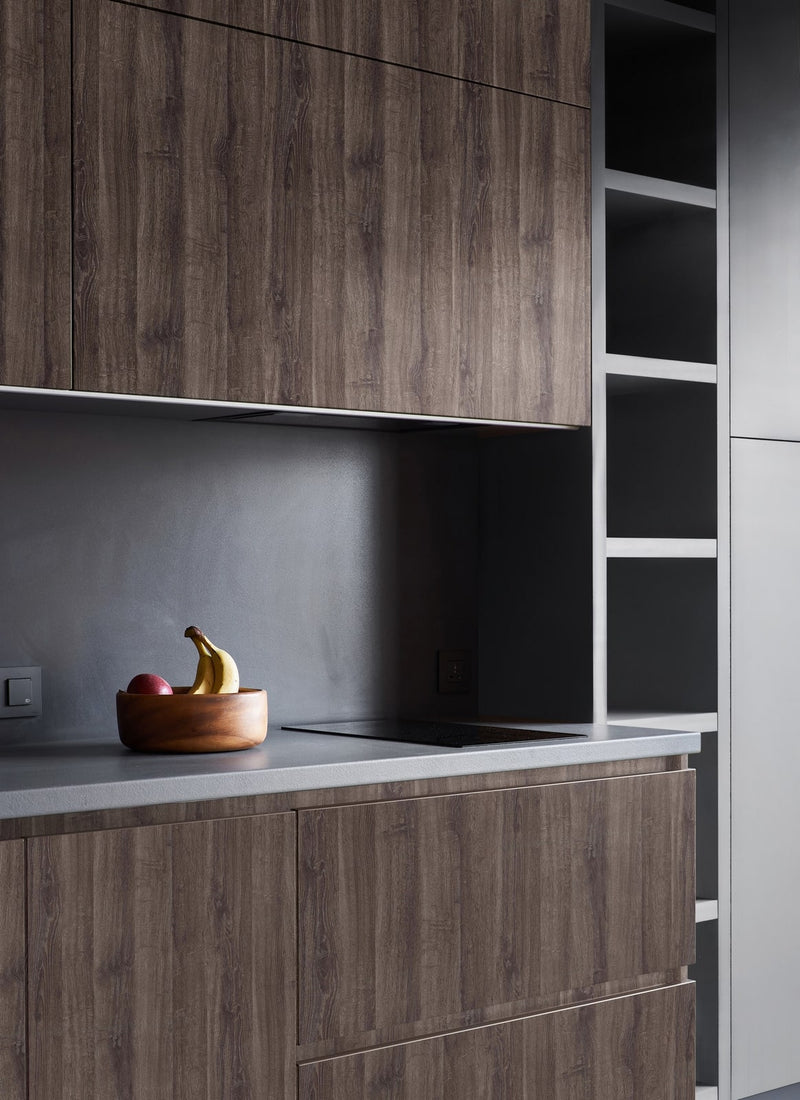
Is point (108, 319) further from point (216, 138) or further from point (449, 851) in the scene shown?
point (449, 851)

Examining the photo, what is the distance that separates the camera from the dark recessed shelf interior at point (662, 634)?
2795 mm

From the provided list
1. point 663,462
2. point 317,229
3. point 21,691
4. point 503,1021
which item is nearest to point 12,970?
point 21,691

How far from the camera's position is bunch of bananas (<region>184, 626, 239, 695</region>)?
90.7 inches

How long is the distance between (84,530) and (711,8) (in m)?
1.71

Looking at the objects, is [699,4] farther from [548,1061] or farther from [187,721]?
[548,1061]

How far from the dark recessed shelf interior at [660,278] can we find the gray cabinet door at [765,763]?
27cm

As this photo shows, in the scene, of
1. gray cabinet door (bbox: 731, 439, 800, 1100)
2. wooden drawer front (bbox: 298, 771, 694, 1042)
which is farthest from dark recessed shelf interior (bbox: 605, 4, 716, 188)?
wooden drawer front (bbox: 298, 771, 694, 1042)

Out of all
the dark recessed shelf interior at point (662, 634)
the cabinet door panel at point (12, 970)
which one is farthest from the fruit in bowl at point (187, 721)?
the dark recessed shelf interior at point (662, 634)

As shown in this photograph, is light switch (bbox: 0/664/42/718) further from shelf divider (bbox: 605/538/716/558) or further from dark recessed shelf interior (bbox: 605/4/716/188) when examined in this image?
dark recessed shelf interior (bbox: 605/4/716/188)

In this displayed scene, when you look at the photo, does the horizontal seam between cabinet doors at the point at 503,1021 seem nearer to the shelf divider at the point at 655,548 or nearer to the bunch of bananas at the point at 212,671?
the bunch of bananas at the point at 212,671

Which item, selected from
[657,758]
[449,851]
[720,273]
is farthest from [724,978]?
[720,273]

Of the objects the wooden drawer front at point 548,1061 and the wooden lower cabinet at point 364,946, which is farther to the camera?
the wooden drawer front at point 548,1061

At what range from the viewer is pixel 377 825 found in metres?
2.06

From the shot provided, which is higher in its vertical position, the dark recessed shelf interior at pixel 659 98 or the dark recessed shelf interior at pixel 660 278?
the dark recessed shelf interior at pixel 659 98
